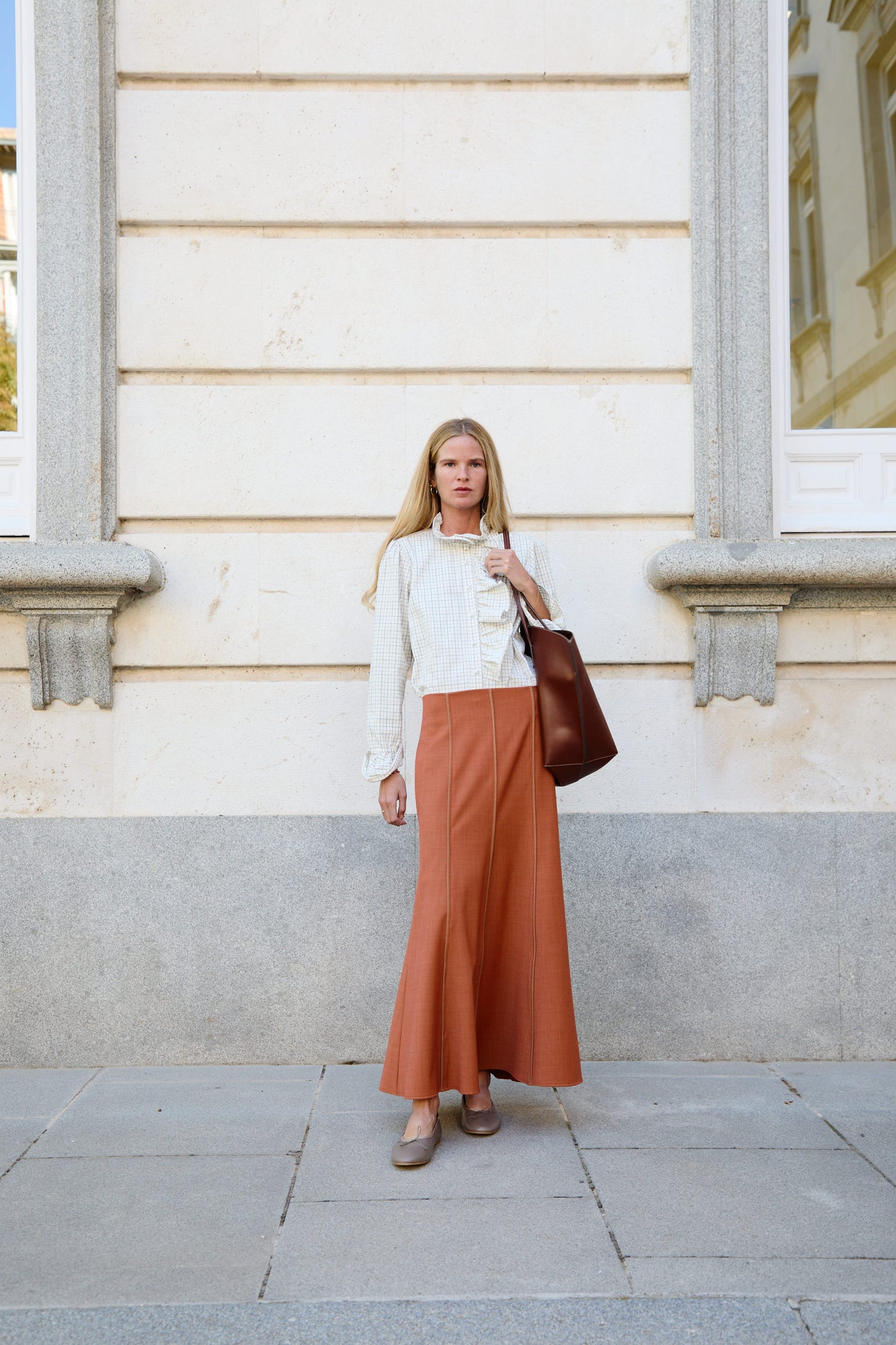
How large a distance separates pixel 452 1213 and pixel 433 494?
216cm

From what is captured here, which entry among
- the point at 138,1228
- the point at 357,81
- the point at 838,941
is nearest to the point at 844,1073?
the point at 838,941

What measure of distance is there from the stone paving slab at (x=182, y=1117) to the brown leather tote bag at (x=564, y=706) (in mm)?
1458

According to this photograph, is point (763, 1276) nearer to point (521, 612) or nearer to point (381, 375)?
point (521, 612)

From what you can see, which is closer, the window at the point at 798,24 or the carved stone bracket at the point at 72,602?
→ the carved stone bracket at the point at 72,602

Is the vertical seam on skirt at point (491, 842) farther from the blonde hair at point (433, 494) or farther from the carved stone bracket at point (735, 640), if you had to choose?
the carved stone bracket at point (735, 640)

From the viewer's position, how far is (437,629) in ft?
11.1

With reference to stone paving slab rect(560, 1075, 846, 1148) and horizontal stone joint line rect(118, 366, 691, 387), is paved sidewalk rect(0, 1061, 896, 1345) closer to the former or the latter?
stone paving slab rect(560, 1075, 846, 1148)

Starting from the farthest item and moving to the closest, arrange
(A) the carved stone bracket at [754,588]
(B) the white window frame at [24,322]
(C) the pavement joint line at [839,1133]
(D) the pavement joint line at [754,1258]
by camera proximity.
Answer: (B) the white window frame at [24,322], (A) the carved stone bracket at [754,588], (C) the pavement joint line at [839,1133], (D) the pavement joint line at [754,1258]

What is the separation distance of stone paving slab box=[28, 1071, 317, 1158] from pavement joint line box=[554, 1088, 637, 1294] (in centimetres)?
85

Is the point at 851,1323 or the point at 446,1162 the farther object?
the point at 446,1162

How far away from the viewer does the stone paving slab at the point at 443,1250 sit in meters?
2.44

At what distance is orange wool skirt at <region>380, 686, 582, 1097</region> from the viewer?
328cm

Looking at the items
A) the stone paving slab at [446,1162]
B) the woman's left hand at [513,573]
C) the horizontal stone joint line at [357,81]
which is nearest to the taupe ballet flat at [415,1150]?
the stone paving slab at [446,1162]

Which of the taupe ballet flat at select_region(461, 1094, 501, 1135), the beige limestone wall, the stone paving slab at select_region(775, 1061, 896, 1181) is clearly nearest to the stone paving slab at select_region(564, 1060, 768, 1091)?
the stone paving slab at select_region(775, 1061, 896, 1181)
